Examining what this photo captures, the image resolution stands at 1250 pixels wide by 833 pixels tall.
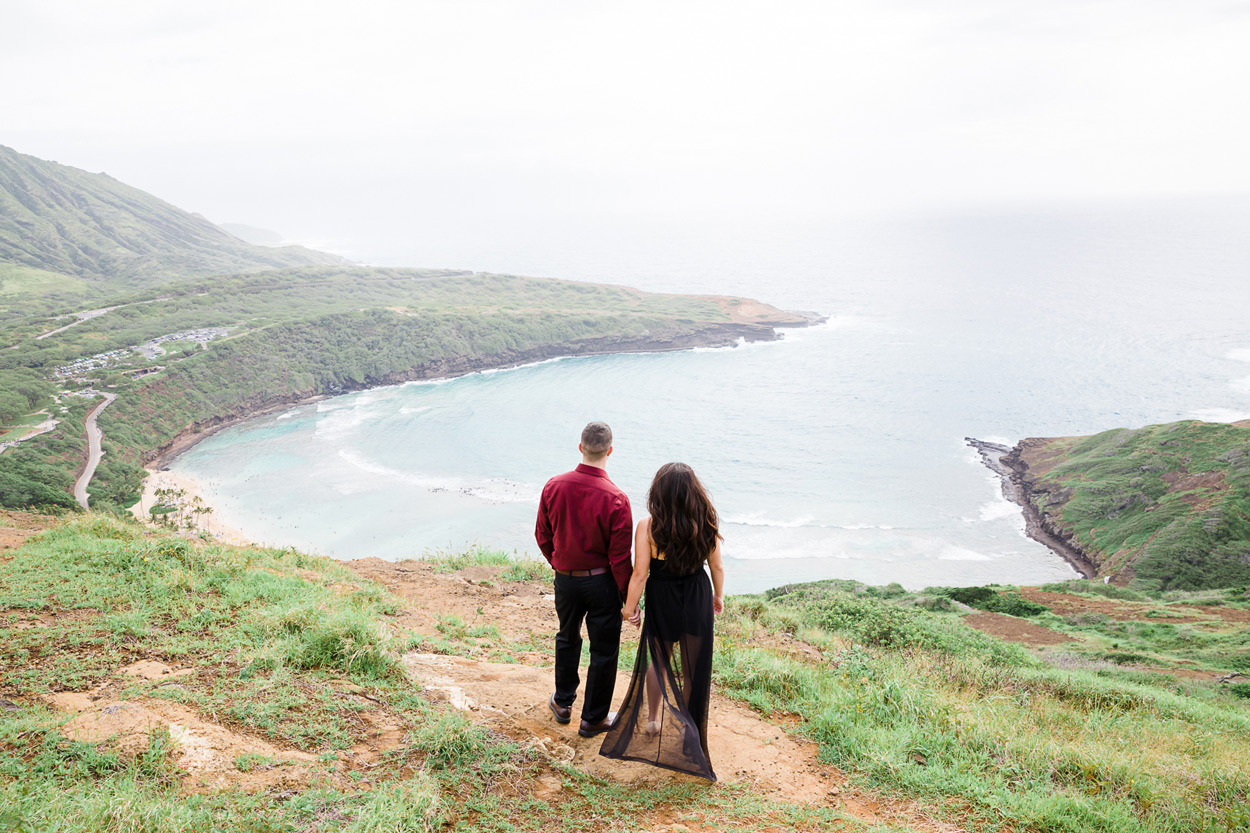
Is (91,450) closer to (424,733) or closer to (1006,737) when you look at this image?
(424,733)

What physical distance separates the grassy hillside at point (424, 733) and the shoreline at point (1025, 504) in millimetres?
26976

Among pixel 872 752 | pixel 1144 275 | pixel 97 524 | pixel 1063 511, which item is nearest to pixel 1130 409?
pixel 1063 511

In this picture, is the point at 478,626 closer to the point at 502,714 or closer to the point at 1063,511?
the point at 502,714

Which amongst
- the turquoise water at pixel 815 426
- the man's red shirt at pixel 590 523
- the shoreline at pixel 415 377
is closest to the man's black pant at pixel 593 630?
the man's red shirt at pixel 590 523

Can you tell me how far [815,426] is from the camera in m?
50.7

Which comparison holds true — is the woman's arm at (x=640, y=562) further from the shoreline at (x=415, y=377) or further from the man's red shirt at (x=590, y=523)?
the shoreline at (x=415, y=377)

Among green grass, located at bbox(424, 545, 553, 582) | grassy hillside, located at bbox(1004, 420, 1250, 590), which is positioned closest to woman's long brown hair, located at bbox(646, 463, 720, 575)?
green grass, located at bbox(424, 545, 553, 582)

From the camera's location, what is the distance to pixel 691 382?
64.2 meters

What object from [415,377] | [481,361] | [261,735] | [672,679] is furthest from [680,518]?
[481,361]

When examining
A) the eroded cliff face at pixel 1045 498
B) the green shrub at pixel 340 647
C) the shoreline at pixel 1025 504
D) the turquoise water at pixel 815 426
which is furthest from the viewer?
the turquoise water at pixel 815 426

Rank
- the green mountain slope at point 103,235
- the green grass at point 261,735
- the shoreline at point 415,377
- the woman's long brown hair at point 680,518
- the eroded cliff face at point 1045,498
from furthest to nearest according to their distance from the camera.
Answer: the green mountain slope at point 103,235 < the shoreline at point 415,377 < the eroded cliff face at point 1045,498 < the woman's long brown hair at point 680,518 < the green grass at point 261,735

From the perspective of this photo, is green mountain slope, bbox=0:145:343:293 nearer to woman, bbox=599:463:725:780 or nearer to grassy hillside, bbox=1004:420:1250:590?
woman, bbox=599:463:725:780

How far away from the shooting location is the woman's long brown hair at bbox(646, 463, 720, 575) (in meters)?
3.83

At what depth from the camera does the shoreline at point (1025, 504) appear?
3083cm
